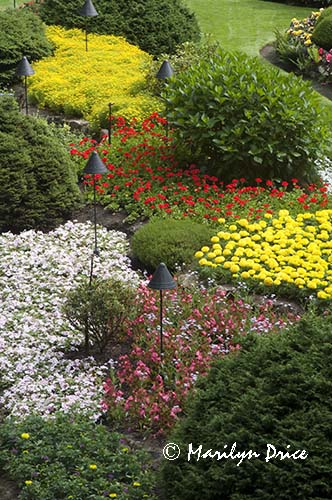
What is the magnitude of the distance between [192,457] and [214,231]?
5238 mm

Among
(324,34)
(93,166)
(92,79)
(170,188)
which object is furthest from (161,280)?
(324,34)

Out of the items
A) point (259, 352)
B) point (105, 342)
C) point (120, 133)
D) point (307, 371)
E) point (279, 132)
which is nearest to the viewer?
point (307, 371)

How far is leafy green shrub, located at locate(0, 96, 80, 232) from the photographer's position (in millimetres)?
10867

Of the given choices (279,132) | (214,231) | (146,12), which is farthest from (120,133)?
(146,12)

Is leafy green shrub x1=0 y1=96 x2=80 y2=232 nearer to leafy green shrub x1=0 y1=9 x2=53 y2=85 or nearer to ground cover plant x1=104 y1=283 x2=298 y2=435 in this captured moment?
ground cover plant x1=104 y1=283 x2=298 y2=435

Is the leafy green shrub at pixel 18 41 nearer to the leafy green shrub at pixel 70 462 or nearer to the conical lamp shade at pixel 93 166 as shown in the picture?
the conical lamp shade at pixel 93 166

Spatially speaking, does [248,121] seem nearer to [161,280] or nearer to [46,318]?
[46,318]

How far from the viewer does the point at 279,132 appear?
460 inches

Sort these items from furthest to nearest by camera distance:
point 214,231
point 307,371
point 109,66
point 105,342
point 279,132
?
1. point 109,66
2. point 279,132
3. point 214,231
4. point 105,342
5. point 307,371

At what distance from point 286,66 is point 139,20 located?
2851 mm

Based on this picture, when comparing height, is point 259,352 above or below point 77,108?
above

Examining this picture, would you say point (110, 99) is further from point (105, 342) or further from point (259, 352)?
point (259, 352)

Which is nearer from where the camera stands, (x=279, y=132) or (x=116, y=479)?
(x=116, y=479)

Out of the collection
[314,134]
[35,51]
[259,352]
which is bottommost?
[35,51]
